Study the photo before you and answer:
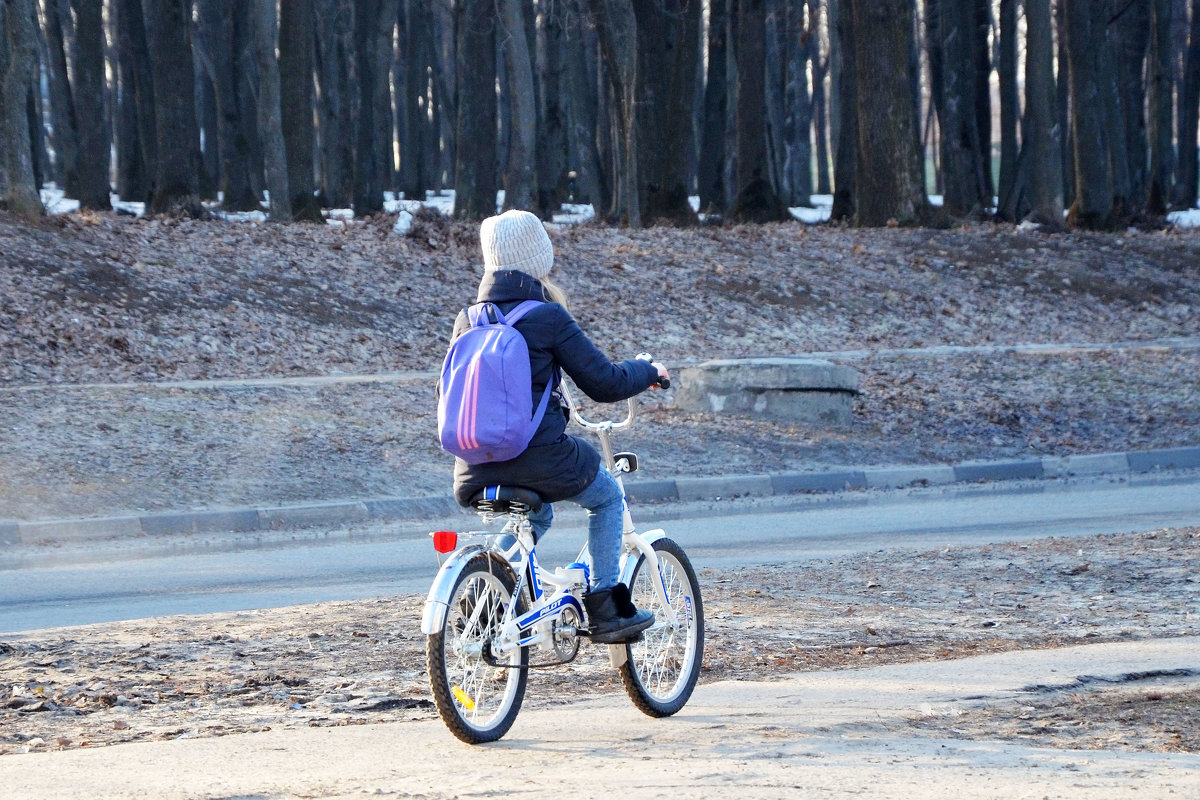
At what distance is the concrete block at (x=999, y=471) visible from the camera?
46.3 feet

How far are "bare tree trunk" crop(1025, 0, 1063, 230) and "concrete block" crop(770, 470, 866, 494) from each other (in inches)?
649

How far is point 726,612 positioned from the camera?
7637 mm

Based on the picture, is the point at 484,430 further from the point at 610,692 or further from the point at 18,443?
the point at 18,443

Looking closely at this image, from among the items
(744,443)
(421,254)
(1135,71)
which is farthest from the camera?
(1135,71)

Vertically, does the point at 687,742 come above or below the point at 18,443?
below

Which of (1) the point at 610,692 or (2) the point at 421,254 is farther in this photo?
(2) the point at 421,254

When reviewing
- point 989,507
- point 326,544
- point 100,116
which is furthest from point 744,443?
point 100,116

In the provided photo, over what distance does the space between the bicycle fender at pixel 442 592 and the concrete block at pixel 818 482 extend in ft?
28.0

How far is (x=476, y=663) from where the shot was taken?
5172 millimetres

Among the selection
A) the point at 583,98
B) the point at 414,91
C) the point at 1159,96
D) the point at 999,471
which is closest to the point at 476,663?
the point at 999,471

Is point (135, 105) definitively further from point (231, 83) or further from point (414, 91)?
point (414, 91)

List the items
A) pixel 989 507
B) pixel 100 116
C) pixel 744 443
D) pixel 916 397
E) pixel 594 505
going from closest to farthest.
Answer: pixel 594 505, pixel 989 507, pixel 744 443, pixel 916 397, pixel 100 116

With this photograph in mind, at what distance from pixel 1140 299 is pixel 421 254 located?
1114cm

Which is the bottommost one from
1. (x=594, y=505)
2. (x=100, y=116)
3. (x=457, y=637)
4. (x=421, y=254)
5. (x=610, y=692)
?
(x=610, y=692)
